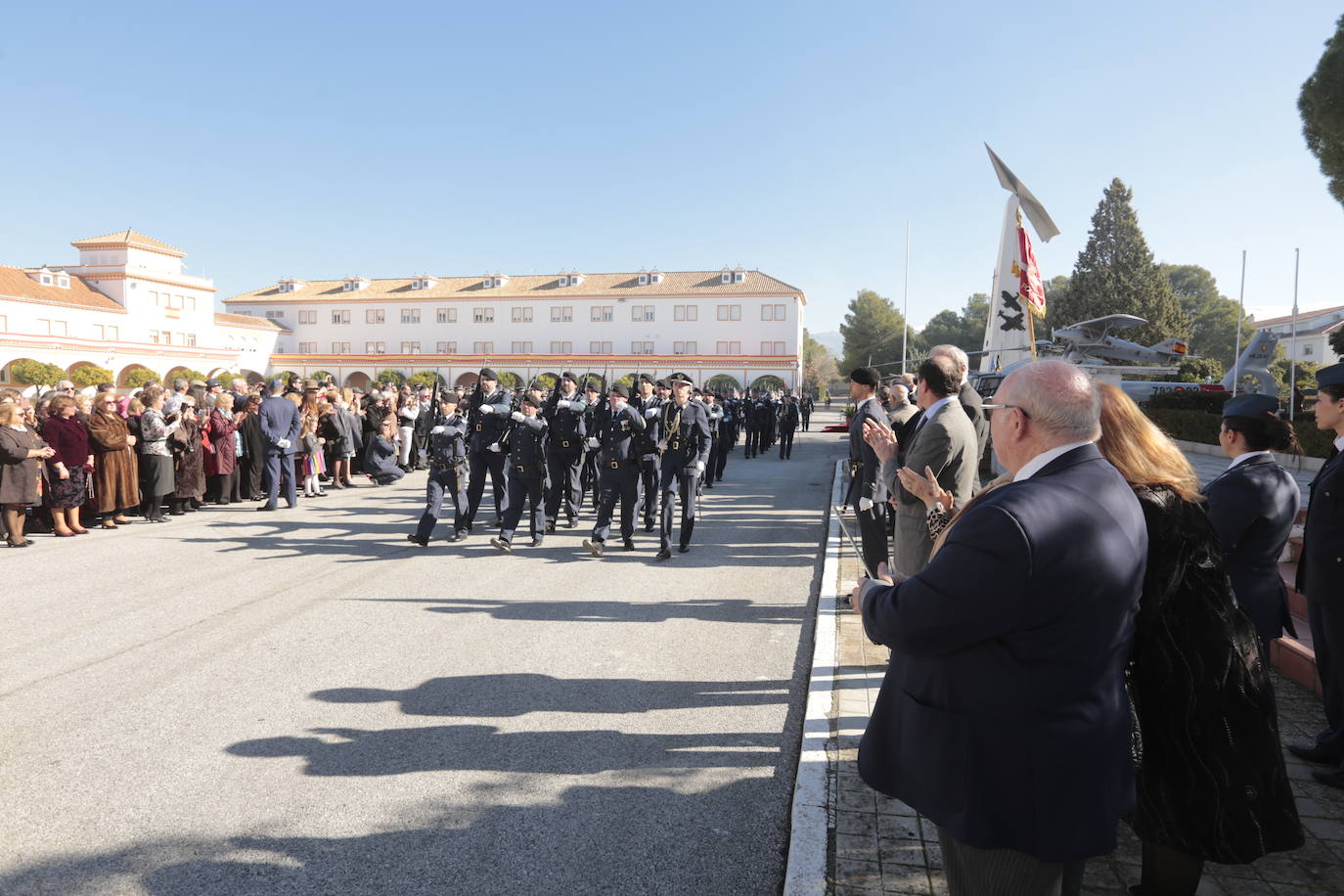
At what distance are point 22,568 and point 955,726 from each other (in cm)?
921

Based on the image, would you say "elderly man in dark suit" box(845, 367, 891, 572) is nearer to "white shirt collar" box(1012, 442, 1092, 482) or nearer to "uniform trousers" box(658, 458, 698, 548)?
"uniform trousers" box(658, 458, 698, 548)

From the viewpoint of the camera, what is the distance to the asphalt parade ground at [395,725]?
3025 millimetres

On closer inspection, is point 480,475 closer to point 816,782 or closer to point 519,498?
point 519,498

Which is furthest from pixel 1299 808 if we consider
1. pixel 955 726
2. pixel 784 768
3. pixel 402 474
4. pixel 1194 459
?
pixel 1194 459

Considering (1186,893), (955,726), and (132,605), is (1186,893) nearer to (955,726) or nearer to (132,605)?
(955,726)

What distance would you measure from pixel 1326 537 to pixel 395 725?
4.74 meters

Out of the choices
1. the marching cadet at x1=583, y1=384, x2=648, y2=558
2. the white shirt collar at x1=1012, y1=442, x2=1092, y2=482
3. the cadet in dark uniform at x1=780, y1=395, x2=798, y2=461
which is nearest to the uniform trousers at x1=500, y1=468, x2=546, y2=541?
the marching cadet at x1=583, y1=384, x2=648, y2=558

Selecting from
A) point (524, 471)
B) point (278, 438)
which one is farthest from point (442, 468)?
point (278, 438)

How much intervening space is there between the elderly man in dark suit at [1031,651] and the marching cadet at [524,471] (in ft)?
24.4

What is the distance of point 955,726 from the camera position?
75.1 inches

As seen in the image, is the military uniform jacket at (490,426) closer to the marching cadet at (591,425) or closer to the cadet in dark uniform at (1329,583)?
the marching cadet at (591,425)

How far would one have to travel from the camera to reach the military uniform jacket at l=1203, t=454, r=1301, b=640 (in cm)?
345

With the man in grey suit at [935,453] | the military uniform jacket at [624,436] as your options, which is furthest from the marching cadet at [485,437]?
the man in grey suit at [935,453]

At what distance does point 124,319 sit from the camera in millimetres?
68125
